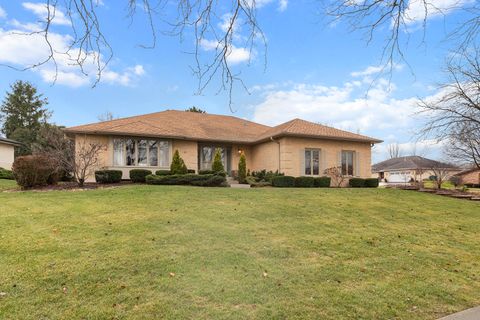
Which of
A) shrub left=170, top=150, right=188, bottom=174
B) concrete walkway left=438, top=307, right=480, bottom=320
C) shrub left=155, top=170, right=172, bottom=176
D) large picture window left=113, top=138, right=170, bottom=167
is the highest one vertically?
large picture window left=113, top=138, right=170, bottom=167

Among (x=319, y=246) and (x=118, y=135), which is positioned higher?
(x=118, y=135)

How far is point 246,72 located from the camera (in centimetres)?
351

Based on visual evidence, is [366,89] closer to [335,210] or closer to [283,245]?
[283,245]

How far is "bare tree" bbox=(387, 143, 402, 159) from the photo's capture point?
64688mm

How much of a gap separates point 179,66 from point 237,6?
3.13 ft

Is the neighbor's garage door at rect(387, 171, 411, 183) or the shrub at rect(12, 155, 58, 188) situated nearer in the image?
the shrub at rect(12, 155, 58, 188)

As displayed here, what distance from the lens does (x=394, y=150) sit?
214 ft

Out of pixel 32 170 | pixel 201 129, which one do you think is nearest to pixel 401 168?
pixel 201 129

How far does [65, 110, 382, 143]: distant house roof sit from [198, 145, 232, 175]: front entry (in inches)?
38.9

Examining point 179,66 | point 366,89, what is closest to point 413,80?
point 366,89

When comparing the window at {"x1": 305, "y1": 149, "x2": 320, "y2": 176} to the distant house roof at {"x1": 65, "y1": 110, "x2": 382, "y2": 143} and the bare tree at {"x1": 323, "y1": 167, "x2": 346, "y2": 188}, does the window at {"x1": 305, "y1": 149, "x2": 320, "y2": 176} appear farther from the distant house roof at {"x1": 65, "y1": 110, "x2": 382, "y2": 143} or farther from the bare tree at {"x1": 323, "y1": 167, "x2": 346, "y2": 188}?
the distant house roof at {"x1": 65, "y1": 110, "x2": 382, "y2": 143}

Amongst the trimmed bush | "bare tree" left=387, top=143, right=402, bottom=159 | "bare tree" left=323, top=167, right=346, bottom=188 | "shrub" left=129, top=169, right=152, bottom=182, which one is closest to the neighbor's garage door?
"bare tree" left=387, top=143, right=402, bottom=159

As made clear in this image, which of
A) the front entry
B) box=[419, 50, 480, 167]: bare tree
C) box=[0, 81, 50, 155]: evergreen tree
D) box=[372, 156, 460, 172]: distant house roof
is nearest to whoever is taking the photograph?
box=[419, 50, 480, 167]: bare tree

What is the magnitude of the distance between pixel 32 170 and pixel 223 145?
441 inches
